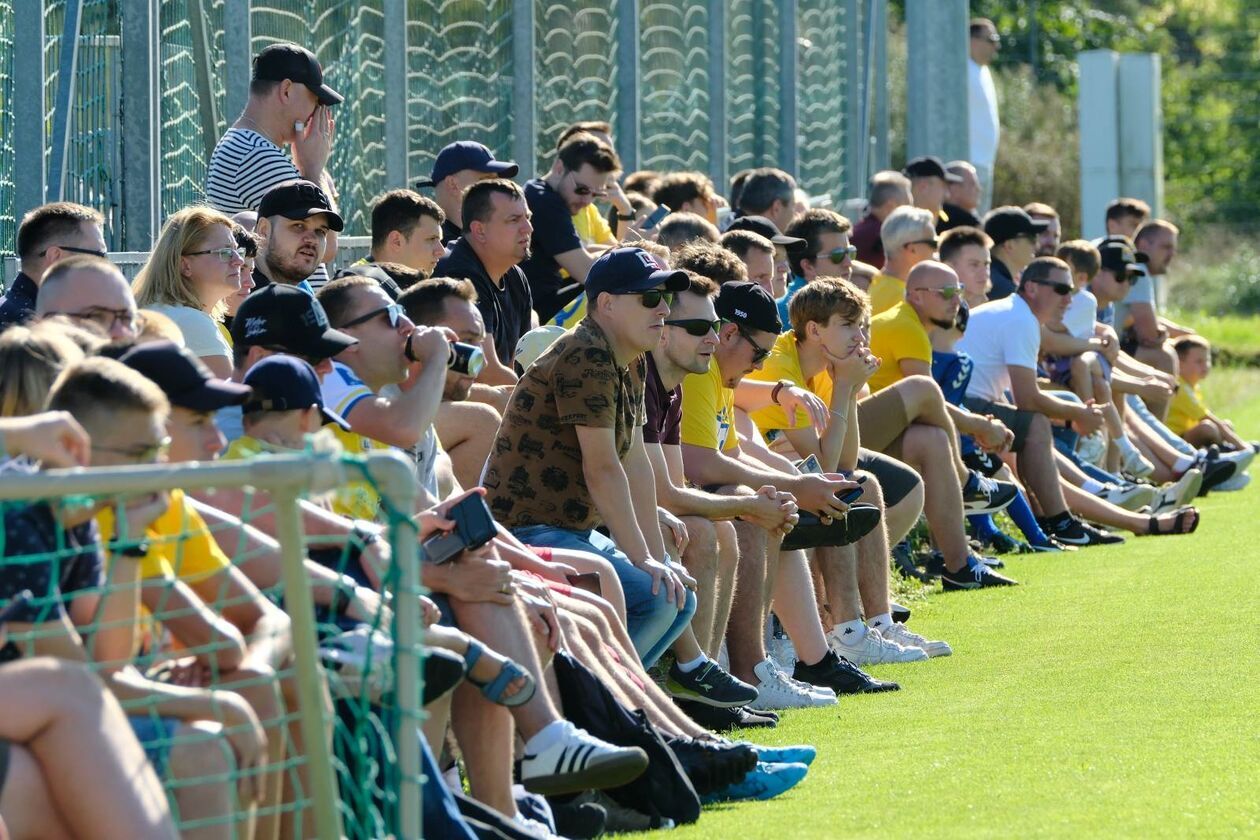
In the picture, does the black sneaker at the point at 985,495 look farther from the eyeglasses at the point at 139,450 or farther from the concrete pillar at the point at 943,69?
the concrete pillar at the point at 943,69

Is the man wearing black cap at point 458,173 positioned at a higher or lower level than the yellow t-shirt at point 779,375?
higher

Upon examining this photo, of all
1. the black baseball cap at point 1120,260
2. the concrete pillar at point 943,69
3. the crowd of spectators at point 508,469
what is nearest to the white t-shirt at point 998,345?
the crowd of spectators at point 508,469

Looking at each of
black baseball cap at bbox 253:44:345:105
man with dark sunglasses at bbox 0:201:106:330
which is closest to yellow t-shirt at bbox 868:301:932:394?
black baseball cap at bbox 253:44:345:105

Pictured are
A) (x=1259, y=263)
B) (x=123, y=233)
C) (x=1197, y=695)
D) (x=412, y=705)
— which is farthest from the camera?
(x=1259, y=263)

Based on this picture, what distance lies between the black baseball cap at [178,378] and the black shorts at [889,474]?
5252mm

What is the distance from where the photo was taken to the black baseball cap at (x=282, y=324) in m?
5.46

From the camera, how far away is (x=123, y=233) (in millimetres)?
7688

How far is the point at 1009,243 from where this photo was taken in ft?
45.9

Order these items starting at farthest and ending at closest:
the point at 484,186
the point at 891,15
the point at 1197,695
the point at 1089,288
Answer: the point at 891,15 → the point at 1089,288 → the point at 484,186 → the point at 1197,695

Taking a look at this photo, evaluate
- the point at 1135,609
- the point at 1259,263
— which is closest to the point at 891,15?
the point at 1259,263

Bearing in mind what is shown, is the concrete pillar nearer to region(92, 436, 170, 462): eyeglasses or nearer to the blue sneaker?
the blue sneaker

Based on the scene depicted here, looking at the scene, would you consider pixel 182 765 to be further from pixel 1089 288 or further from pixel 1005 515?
pixel 1089 288

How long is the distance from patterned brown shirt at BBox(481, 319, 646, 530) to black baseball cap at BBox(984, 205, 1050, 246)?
25.0 feet

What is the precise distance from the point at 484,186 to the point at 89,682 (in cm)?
480
